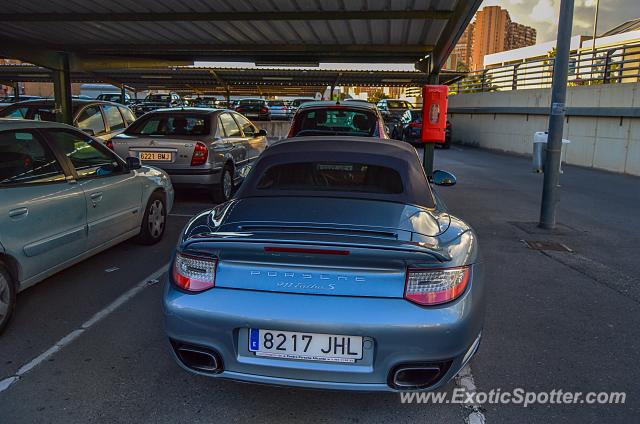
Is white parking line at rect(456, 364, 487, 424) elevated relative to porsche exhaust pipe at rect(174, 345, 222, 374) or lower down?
lower down

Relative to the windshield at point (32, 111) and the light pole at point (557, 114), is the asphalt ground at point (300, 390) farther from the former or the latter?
the windshield at point (32, 111)

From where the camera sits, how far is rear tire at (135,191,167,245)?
19.6ft

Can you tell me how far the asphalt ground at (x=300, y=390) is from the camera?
284 centimetres

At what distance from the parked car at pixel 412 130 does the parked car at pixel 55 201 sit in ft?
56.6

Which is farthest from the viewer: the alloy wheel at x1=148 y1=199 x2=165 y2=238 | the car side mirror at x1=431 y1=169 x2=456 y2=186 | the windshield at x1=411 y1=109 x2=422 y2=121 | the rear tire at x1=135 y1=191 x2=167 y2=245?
the windshield at x1=411 y1=109 x2=422 y2=121

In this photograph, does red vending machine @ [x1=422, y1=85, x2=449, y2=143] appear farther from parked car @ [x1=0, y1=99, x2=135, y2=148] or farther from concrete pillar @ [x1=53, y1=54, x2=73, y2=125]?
concrete pillar @ [x1=53, y1=54, x2=73, y2=125]

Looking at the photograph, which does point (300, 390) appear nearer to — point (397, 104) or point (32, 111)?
point (32, 111)

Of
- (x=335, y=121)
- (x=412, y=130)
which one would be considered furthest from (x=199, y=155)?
(x=412, y=130)

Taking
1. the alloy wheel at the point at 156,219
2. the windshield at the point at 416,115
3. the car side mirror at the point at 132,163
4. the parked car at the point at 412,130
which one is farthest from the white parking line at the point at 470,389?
the windshield at the point at 416,115

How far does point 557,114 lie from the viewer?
716cm

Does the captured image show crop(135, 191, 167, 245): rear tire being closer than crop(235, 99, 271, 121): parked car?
Yes

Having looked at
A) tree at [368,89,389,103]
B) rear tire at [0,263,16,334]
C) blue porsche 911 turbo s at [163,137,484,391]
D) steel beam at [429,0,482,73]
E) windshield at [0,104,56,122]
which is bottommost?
rear tire at [0,263,16,334]

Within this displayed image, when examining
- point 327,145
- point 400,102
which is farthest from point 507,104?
point 327,145

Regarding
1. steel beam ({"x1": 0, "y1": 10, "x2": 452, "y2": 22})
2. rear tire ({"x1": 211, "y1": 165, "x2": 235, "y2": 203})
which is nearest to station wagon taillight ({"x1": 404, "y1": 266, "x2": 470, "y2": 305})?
rear tire ({"x1": 211, "y1": 165, "x2": 235, "y2": 203})
